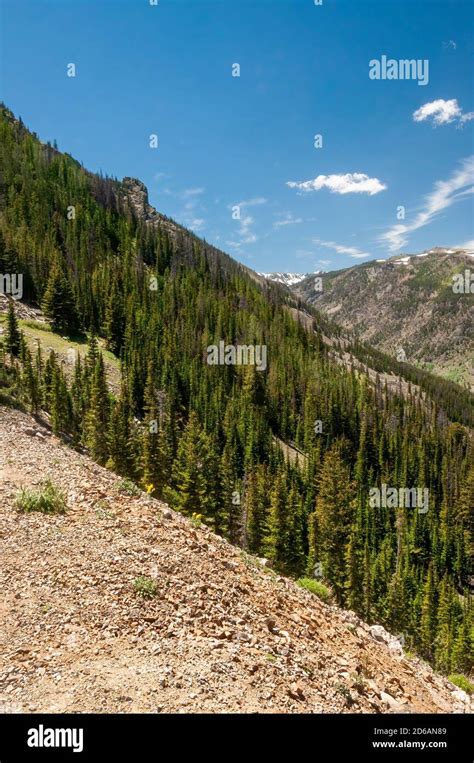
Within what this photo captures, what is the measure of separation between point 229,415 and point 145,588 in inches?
3121

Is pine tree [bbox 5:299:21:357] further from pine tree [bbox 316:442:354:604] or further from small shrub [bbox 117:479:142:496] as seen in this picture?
small shrub [bbox 117:479:142:496]

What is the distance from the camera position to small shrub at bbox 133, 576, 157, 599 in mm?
9094

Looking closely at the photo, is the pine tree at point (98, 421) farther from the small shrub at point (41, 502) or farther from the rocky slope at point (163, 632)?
the rocky slope at point (163, 632)

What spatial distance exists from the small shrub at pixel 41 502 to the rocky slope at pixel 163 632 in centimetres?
29

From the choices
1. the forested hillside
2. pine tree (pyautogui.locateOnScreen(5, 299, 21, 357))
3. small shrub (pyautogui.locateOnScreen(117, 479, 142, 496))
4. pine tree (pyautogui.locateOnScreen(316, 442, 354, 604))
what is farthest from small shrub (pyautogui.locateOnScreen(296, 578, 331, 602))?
pine tree (pyautogui.locateOnScreen(5, 299, 21, 357))

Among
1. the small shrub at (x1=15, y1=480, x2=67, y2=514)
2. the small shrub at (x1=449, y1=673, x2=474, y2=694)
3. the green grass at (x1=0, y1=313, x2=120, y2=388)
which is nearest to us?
the small shrub at (x1=15, y1=480, x2=67, y2=514)

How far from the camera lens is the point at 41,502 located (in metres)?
12.5

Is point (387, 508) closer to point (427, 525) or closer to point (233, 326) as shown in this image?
point (427, 525)

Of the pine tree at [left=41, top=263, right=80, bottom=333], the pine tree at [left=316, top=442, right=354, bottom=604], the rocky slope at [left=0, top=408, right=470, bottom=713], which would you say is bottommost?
the pine tree at [left=316, top=442, right=354, bottom=604]

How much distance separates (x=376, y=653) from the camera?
36.5 feet

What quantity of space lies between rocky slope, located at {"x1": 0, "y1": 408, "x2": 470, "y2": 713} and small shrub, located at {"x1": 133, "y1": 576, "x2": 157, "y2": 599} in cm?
12

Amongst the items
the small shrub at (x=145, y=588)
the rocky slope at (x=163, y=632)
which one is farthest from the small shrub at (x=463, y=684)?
the small shrub at (x=145, y=588)
